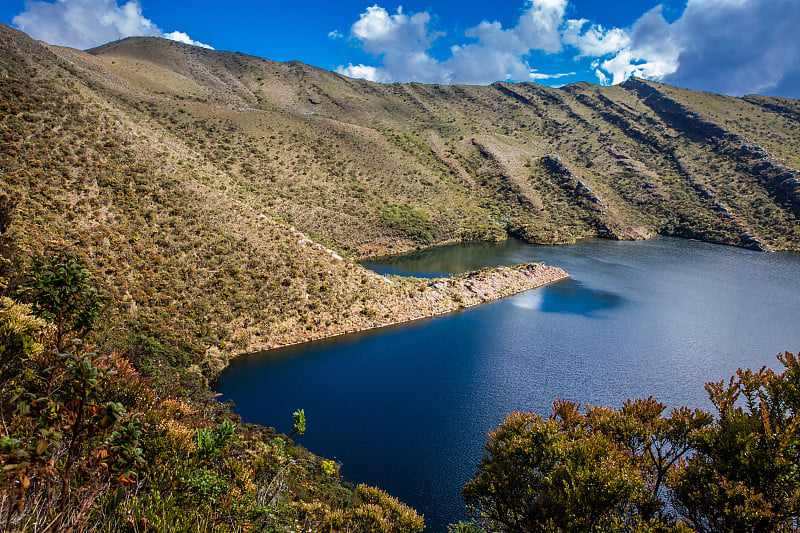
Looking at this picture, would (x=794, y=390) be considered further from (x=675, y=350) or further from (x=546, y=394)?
(x=675, y=350)

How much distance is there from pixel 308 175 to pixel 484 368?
61.2m

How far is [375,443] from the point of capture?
23156 millimetres

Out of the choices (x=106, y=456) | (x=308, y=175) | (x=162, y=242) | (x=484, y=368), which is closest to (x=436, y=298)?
(x=484, y=368)

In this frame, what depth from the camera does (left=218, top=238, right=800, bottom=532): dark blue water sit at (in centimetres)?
2266

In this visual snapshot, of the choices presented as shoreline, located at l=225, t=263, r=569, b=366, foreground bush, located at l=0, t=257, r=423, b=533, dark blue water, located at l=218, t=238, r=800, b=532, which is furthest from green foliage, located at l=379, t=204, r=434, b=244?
foreground bush, located at l=0, t=257, r=423, b=533

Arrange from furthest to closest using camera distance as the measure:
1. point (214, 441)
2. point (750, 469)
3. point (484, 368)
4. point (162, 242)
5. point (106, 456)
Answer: point (162, 242), point (484, 368), point (750, 469), point (214, 441), point (106, 456)

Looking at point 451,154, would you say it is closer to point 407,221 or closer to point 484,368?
point 407,221

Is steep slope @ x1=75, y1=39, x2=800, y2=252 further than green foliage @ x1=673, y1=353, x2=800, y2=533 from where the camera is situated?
Yes

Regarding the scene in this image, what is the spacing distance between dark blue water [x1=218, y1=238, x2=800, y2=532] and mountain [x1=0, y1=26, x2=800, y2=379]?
18.4ft

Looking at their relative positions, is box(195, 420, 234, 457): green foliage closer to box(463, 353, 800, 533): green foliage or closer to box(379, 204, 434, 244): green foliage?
box(463, 353, 800, 533): green foliage

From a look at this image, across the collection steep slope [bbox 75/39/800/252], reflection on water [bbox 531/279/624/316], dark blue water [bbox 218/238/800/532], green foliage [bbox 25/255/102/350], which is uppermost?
steep slope [bbox 75/39/800/252]

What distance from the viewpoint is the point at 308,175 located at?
266 ft

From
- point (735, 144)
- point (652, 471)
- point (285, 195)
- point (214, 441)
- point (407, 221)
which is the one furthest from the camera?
point (735, 144)

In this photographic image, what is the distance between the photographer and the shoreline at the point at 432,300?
120 ft
